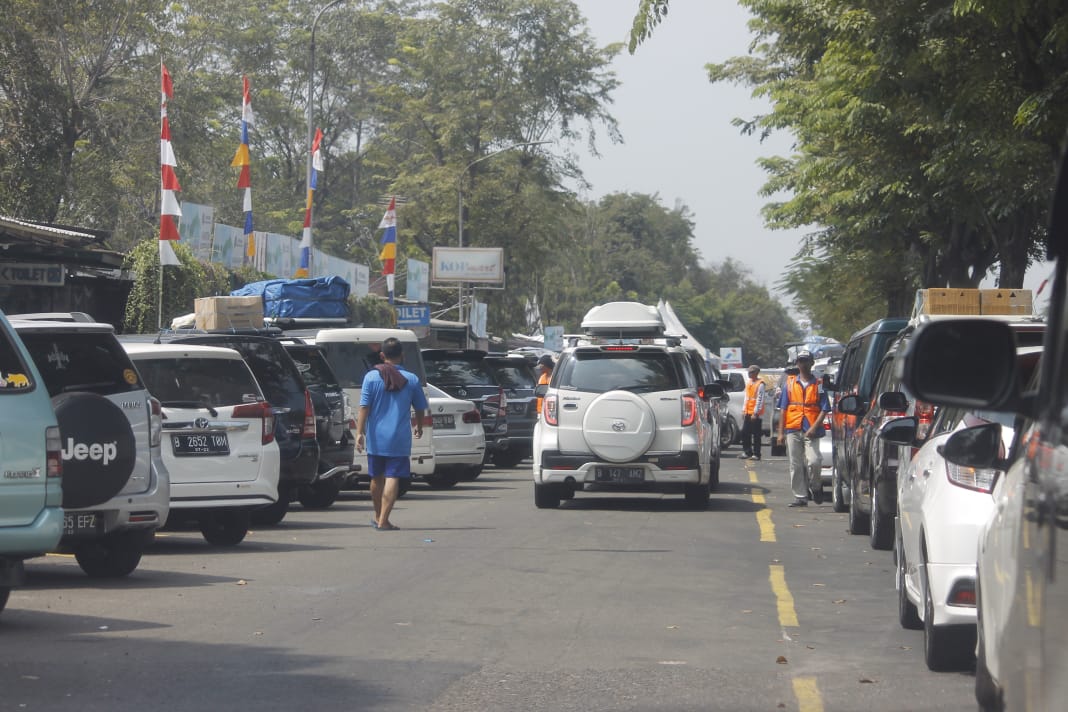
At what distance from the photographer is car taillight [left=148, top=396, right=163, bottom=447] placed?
36.3 ft

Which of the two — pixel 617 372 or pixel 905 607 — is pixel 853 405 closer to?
pixel 617 372

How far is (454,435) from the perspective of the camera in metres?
21.6

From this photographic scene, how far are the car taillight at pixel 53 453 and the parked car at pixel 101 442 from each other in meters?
1.25

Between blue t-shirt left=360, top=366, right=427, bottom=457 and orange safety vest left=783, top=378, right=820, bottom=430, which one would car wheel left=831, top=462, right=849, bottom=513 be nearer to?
orange safety vest left=783, top=378, right=820, bottom=430

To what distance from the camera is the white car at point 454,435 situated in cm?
2147

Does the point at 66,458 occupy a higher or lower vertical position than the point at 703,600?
higher

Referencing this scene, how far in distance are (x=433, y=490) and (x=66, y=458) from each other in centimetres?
1187

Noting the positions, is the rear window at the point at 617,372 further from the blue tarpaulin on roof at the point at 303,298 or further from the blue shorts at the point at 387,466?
the blue tarpaulin on roof at the point at 303,298

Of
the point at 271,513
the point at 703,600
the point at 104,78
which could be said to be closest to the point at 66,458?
the point at 703,600

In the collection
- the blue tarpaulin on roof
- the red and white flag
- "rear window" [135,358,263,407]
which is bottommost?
"rear window" [135,358,263,407]

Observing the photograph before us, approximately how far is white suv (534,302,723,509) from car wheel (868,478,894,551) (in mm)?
3614

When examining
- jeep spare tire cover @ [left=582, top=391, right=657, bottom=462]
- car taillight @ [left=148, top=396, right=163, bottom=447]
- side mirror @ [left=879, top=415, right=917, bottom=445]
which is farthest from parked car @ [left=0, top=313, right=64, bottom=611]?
jeep spare tire cover @ [left=582, top=391, right=657, bottom=462]

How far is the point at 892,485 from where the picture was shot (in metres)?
12.7

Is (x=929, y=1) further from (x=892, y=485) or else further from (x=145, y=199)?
(x=145, y=199)
